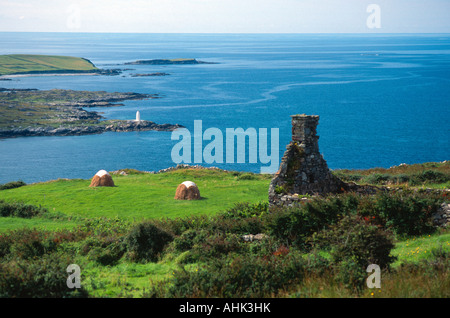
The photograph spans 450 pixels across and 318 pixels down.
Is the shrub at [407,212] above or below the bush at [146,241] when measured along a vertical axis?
above

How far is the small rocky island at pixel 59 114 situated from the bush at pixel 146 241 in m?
95.8

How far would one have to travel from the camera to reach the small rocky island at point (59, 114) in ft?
377

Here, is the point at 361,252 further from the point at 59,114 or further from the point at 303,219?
the point at 59,114

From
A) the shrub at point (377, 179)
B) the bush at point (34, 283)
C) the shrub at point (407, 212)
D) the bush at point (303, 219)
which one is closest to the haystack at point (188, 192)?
the bush at point (303, 219)

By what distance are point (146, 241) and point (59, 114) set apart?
121002 millimetres

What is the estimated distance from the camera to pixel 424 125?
119750 mm

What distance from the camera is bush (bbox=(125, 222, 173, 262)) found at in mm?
17872

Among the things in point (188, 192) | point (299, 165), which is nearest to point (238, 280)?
point (299, 165)

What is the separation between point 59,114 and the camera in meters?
130

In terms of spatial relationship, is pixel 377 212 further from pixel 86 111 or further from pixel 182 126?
pixel 86 111

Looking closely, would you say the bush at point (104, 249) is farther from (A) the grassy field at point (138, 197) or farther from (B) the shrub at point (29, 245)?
(A) the grassy field at point (138, 197)

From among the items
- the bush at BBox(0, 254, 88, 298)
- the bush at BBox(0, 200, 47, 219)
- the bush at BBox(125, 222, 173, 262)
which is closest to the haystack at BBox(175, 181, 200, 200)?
the bush at BBox(0, 200, 47, 219)

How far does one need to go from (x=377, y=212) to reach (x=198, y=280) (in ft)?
33.0

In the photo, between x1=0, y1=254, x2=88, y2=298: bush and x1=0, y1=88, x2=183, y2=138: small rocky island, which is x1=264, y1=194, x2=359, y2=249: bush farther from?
x1=0, y1=88, x2=183, y2=138: small rocky island
